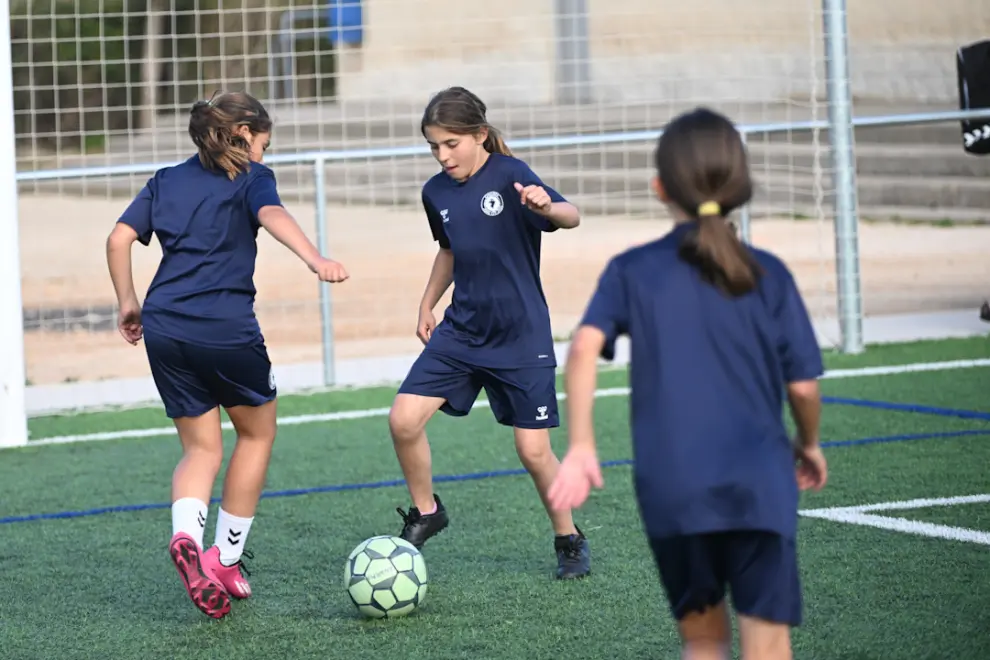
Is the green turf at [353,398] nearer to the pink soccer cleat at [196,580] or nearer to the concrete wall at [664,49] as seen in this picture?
the pink soccer cleat at [196,580]

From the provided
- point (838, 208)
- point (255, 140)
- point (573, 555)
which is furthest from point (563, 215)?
point (838, 208)

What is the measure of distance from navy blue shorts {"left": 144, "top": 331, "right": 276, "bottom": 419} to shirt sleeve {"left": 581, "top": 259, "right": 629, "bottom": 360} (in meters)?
1.94

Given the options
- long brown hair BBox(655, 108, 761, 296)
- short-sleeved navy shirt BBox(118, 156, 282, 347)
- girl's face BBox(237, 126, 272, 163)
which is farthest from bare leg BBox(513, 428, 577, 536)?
long brown hair BBox(655, 108, 761, 296)

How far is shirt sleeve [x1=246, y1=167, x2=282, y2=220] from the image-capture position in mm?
4520

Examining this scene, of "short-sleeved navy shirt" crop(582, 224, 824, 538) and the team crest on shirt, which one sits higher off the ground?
the team crest on shirt

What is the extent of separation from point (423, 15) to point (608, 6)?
2.60m

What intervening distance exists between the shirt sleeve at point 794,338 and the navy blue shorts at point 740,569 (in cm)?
32

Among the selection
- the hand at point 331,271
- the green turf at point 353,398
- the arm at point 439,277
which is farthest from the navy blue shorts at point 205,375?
the green turf at point 353,398

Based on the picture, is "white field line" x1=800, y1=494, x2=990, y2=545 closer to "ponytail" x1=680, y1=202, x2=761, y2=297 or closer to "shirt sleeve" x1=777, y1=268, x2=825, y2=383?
"shirt sleeve" x1=777, y1=268, x2=825, y2=383

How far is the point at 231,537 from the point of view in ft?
15.4

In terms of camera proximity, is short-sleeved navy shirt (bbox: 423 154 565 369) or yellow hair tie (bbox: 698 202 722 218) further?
short-sleeved navy shirt (bbox: 423 154 565 369)

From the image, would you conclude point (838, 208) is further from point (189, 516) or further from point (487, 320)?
point (189, 516)

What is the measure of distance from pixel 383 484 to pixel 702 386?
12.5 ft

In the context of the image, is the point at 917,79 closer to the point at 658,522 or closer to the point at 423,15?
the point at 423,15
